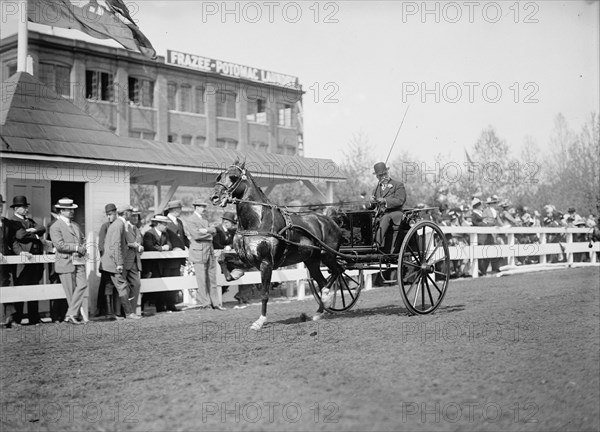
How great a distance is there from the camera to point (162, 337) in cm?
933

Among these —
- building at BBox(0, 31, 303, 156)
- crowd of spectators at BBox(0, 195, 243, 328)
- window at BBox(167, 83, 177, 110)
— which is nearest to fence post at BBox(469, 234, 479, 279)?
crowd of spectators at BBox(0, 195, 243, 328)

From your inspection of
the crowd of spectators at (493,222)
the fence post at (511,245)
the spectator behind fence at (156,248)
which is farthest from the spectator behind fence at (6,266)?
the fence post at (511,245)

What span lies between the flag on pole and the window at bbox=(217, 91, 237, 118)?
92.8ft

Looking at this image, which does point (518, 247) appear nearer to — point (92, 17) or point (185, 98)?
point (92, 17)

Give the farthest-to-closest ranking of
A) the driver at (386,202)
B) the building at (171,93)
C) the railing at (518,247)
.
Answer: the building at (171,93) < the railing at (518,247) < the driver at (386,202)

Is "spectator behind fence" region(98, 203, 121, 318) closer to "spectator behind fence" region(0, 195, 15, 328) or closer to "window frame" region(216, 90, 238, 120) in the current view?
"spectator behind fence" region(0, 195, 15, 328)

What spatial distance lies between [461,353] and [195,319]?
19.3 feet

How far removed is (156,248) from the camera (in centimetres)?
1391

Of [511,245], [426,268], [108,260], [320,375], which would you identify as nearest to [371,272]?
[511,245]

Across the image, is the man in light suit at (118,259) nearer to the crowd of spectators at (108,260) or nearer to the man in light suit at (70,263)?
the crowd of spectators at (108,260)

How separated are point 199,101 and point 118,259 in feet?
115

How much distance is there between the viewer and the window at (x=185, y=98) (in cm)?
4409

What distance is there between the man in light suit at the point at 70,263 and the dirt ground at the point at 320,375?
105cm

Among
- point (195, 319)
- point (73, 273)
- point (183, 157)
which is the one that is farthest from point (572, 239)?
point (73, 273)
